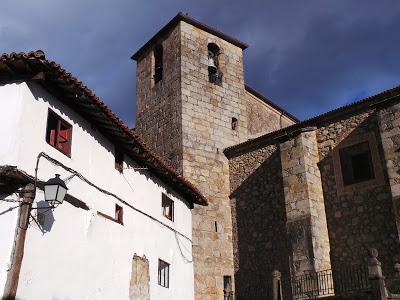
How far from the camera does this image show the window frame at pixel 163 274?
A: 471 inches

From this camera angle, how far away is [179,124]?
1744cm

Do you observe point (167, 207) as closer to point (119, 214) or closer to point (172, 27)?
point (119, 214)

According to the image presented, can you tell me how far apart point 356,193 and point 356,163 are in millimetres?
942

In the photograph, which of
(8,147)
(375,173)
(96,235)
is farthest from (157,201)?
(375,173)

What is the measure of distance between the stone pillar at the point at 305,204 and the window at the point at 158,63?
668 centimetres

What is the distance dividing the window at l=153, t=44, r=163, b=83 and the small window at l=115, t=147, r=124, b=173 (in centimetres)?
880

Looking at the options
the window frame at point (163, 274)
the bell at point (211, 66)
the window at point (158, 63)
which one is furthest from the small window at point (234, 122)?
the window frame at point (163, 274)

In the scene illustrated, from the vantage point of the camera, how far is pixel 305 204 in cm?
1409

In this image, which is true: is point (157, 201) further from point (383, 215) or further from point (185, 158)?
point (383, 215)

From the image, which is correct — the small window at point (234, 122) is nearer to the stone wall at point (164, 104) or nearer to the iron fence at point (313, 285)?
the stone wall at point (164, 104)

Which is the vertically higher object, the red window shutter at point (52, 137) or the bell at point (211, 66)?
the bell at point (211, 66)

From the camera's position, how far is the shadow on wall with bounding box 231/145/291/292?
49.6 feet

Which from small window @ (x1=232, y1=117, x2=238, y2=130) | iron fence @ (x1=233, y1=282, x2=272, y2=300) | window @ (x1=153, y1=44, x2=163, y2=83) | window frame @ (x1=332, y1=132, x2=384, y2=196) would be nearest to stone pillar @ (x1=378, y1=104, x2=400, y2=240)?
window frame @ (x1=332, y1=132, x2=384, y2=196)

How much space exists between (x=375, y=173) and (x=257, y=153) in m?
4.34
